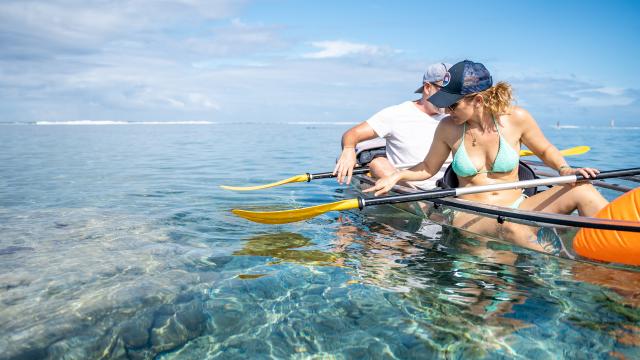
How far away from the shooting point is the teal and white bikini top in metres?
4.46

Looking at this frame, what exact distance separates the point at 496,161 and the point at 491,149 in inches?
4.7

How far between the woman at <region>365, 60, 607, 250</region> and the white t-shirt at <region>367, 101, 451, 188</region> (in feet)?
4.06

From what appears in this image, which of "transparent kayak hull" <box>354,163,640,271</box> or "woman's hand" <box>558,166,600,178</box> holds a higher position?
"woman's hand" <box>558,166,600,178</box>

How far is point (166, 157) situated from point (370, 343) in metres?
14.8

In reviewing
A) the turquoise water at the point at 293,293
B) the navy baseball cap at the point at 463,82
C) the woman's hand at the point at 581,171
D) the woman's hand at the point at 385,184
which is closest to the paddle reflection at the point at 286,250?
the turquoise water at the point at 293,293

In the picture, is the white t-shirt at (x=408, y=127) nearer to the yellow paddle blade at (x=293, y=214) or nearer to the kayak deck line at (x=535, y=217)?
the kayak deck line at (x=535, y=217)

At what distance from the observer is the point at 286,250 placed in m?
5.27

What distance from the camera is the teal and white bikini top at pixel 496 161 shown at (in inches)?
175

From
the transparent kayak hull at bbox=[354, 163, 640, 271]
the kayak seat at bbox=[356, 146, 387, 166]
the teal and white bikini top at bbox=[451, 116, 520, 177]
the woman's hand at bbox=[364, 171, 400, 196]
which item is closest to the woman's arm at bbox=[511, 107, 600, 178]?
the teal and white bikini top at bbox=[451, 116, 520, 177]

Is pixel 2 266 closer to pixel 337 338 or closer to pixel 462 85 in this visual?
pixel 337 338

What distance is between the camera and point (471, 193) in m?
4.55

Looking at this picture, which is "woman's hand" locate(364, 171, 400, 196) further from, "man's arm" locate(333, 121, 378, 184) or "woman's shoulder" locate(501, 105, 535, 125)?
"woman's shoulder" locate(501, 105, 535, 125)

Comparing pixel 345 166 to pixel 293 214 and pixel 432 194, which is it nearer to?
pixel 293 214

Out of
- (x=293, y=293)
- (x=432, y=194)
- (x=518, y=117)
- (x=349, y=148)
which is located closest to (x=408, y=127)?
(x=349, y=148)
